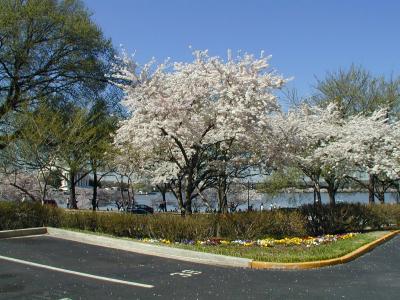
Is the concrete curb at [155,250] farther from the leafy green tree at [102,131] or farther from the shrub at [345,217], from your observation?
the leafy green tree at [102,131]

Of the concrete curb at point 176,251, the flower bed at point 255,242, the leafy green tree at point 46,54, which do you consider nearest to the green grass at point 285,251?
the concrete curb at point 176,251

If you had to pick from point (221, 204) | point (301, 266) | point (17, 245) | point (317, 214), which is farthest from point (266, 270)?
point (221, 204)

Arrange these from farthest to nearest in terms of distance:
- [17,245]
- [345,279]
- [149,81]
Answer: [149,81] < [17,245] < [345,279]

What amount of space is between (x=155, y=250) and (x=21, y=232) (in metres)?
4.86

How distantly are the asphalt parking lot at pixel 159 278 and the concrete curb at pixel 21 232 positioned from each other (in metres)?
1.81

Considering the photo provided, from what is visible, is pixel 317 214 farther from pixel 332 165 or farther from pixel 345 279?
pixel 345 279

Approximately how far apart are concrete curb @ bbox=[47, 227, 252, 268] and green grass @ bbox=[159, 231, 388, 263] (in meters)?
0.51

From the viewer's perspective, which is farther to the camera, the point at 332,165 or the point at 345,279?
the point at 332,165

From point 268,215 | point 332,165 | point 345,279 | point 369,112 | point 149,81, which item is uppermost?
point 369,112

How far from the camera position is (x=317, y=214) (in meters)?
18.9

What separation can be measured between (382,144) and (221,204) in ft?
29.3

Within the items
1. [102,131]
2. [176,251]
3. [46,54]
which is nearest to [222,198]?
[176,251]

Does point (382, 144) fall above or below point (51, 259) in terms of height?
above

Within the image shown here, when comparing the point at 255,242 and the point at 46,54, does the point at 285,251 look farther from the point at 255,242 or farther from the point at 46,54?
the point at 46,54
